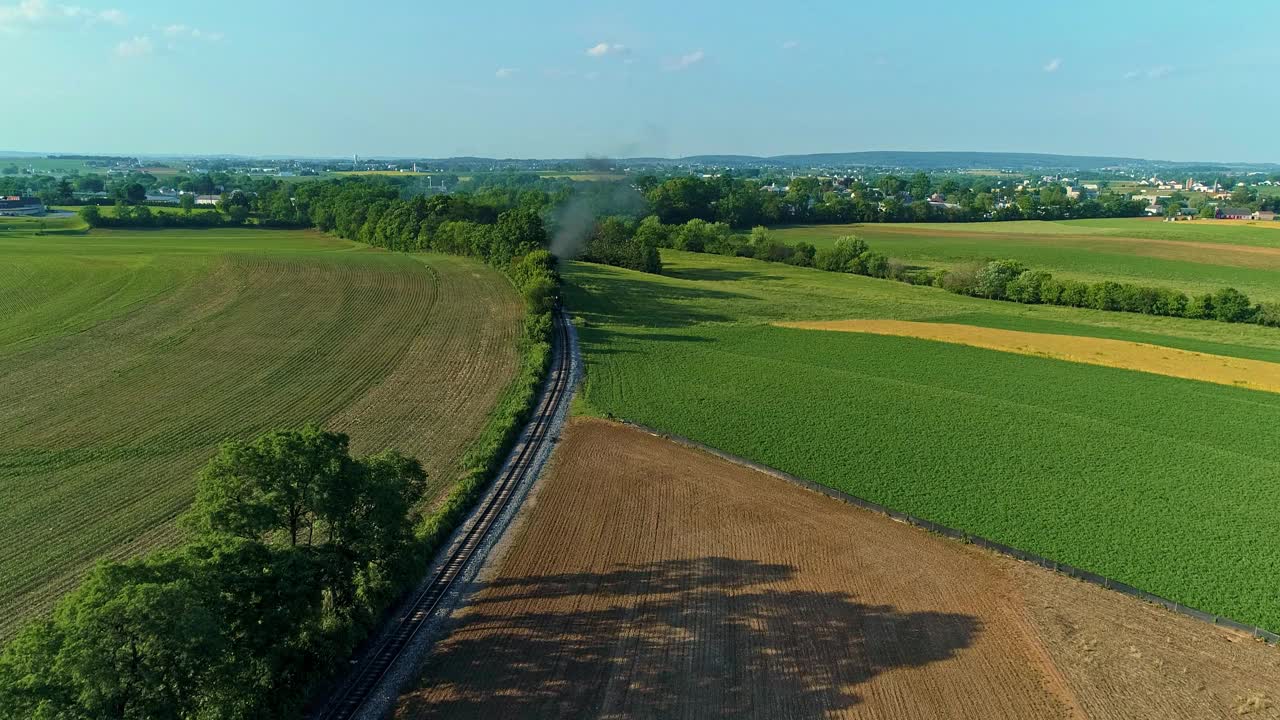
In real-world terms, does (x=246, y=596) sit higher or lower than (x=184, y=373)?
higher

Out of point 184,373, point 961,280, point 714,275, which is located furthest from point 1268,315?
point 184,373

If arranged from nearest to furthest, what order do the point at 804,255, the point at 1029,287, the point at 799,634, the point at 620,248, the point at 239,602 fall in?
the point at 239,602 → the point at 799,634 → the point at 1029,287 → the point at 620,248 → the point at 804,255

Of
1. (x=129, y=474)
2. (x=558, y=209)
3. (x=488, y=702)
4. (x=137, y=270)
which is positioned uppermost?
(x=558, y=209)

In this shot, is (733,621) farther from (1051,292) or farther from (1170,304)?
(1170,304)

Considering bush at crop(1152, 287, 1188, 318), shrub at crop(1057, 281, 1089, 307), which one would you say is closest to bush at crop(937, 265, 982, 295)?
shrub at crop(1057, 281, 1089, 307)

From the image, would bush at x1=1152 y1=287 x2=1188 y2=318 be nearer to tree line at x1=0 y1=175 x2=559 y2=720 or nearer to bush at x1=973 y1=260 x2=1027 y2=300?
bush at x1=973 y1=260 x2=1027 y2=300

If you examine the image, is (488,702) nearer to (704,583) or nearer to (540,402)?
(704,583)

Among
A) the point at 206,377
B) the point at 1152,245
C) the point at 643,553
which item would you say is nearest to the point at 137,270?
the point at 206,377

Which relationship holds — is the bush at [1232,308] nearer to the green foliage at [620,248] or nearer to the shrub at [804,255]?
the shrub at [804,255]
